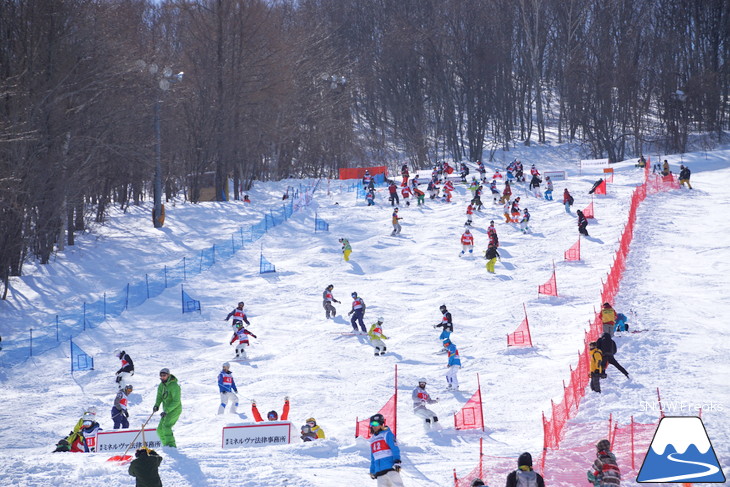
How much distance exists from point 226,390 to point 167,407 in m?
4.47

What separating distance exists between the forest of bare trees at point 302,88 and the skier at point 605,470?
957 inches


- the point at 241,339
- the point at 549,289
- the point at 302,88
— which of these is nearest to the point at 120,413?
the point at 241,339

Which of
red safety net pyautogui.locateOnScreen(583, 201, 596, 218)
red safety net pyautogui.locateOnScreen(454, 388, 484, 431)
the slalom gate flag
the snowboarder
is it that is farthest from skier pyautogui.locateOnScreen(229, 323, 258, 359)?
red safety net pyautogui.locateOnScreen(583, 201, 596, 218)

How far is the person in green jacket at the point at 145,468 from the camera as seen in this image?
407 inches

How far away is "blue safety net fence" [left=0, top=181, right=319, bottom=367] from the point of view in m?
24.6

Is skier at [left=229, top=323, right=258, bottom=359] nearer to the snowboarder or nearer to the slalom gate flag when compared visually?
the slalom gate flag

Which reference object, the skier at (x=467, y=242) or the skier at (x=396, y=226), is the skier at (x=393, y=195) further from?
the skier at (x=467, y=242)

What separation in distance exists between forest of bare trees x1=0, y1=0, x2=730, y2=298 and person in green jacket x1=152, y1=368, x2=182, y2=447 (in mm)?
18374

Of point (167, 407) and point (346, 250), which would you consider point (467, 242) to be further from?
point (167, 407)

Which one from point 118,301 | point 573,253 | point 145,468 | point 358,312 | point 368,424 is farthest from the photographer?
point 573,253

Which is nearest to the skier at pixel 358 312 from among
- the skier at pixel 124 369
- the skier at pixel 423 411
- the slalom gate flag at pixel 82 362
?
the skier at pixel 124 369

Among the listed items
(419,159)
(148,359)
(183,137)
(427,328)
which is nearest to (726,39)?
(419,159)

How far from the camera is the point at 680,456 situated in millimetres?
8719

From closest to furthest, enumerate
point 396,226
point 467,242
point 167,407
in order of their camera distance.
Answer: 1. point 167,407
2. point 467,242
3. point 396,226
